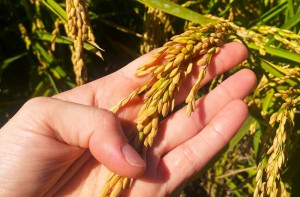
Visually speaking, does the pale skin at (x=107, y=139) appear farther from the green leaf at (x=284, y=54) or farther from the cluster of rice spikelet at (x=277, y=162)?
the cluster of rice spikelet at (x=277, y=162)

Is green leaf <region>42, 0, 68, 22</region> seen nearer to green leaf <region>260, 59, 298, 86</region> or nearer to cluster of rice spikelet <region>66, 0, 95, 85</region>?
cluster of rice spikelet <region>66, 0, 95, 85</region>

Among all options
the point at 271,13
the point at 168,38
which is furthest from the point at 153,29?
the point at 271,13

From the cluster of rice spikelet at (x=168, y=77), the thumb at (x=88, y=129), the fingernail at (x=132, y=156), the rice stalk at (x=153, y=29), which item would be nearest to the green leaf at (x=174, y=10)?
the cluster of rice spikelet at (x=168, y=77)

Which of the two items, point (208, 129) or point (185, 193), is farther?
point (185, 193)

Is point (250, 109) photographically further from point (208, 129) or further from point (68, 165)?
point (68, 165)

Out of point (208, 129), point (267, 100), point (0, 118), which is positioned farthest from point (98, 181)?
point (0, 118)

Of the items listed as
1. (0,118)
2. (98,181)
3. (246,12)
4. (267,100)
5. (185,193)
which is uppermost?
(246,12)

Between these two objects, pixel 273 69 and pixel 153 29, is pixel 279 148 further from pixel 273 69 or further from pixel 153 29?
pixel 153 29
